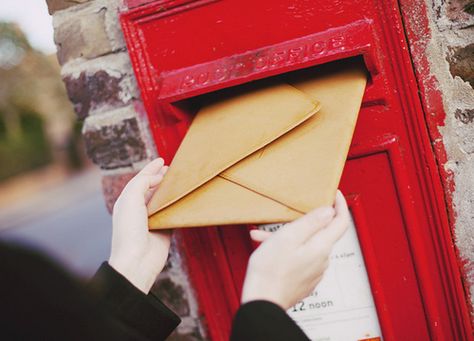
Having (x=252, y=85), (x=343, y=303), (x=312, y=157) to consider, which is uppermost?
(x=252, y=85)

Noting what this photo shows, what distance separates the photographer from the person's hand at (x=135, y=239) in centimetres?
109

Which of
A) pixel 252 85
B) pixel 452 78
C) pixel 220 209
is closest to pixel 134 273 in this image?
pixel 220 209

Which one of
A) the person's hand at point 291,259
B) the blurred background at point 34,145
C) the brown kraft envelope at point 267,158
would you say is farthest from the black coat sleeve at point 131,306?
the blurred background at point 34,145

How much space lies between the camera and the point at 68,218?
31.5 ft

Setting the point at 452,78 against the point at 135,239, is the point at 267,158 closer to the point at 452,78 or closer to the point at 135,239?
the point at 135,239

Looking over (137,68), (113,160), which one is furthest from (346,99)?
(113,160)

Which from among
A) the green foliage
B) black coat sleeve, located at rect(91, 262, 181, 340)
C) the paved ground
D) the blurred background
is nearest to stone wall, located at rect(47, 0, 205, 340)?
black coat sleeve, located at rect(91, 262, 181, 340)

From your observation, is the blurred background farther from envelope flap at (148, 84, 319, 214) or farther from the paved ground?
envelope flap at (148, 84, 319, 214)

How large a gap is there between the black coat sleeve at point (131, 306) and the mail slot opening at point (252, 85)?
415 mm

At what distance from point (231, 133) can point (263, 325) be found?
436 mm

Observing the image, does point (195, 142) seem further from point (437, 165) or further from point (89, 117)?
point (437, 165)

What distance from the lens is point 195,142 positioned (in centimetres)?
112

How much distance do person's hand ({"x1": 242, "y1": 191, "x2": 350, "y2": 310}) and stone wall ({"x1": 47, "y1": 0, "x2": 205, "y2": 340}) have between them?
0.64 meters

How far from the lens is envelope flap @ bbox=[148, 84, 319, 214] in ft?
3.28
